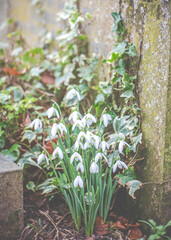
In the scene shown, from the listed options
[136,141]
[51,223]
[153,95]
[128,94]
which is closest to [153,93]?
[153,95]

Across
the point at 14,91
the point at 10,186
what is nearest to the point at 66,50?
the point at 14,91

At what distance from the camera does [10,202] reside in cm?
→ 155

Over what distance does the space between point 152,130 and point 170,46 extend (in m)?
0.51

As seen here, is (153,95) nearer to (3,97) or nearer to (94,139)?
(94,139)

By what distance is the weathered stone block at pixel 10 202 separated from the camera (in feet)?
4.99

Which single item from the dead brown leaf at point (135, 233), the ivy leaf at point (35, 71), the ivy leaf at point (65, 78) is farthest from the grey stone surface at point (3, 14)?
the dead brown leaf at point (135, 233)

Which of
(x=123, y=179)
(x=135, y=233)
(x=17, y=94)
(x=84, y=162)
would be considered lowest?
(x=135, y=233)

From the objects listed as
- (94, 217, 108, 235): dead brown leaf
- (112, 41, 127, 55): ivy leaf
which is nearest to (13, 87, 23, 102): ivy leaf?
(112, 41, 127, 55): ivy leaf

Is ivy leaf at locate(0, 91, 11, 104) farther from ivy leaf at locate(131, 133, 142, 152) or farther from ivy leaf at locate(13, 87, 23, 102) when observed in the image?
ivy leaf at locate(131, 133, 142, 152)

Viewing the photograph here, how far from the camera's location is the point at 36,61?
114 inches

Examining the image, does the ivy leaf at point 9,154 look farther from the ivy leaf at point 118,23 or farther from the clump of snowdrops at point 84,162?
the ivy leaf at point 118,23

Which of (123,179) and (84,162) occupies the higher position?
(84,162)

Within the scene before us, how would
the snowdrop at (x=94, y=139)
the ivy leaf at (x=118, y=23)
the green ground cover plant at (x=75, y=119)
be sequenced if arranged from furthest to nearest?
the ivy leaf at (x=118, y=23), the green ground cover plant at (x=75, y=119), the snowdrop at (x=94, y=139)

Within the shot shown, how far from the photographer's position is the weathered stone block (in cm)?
152
